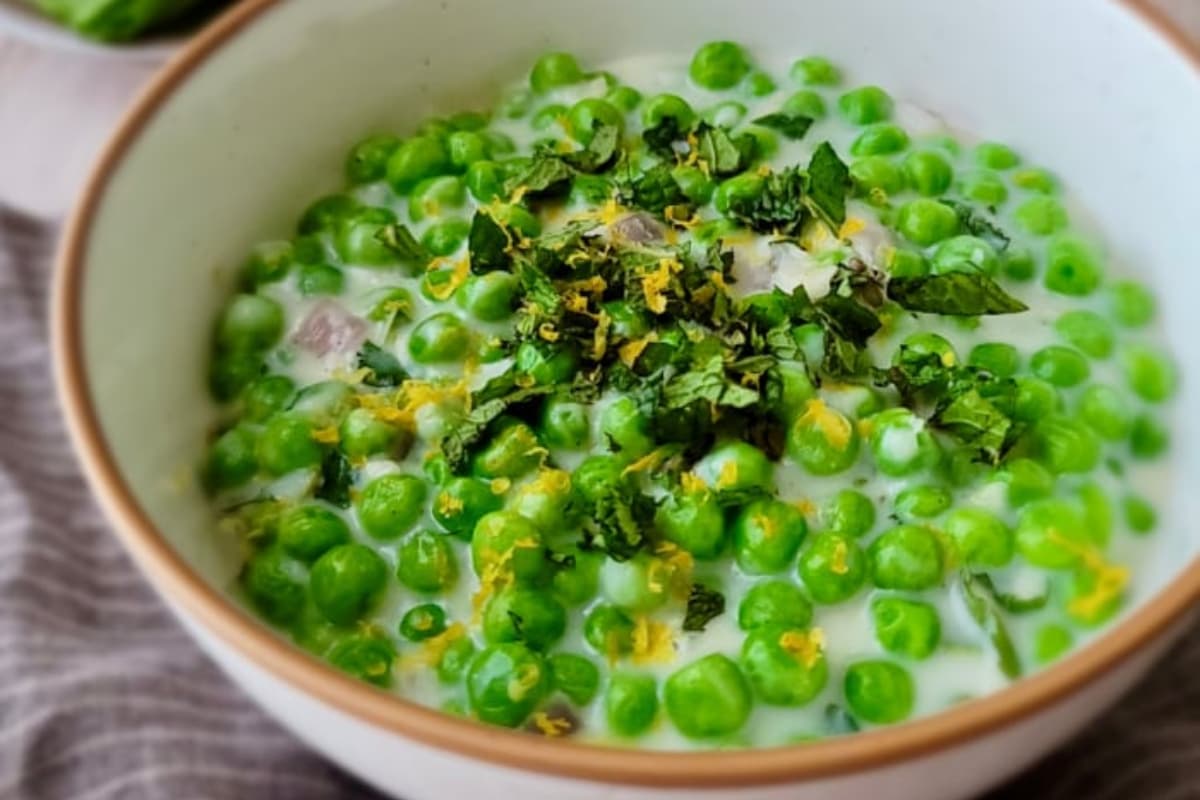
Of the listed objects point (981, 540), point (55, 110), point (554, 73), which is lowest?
point (55, 110)

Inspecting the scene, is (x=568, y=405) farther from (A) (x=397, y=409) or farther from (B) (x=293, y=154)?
(B) (x=293, y=154)

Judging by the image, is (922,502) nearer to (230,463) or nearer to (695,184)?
(695,184)

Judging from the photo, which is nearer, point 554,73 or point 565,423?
point 565,423

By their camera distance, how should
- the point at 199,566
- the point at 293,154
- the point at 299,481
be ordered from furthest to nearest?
the point at 293,154 → the point at 299,481 → the point at 199,566

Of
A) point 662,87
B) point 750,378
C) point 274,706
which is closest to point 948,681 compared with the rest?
point 750,378

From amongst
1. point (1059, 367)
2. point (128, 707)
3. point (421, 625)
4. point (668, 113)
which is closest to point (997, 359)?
point (1059, 367)
